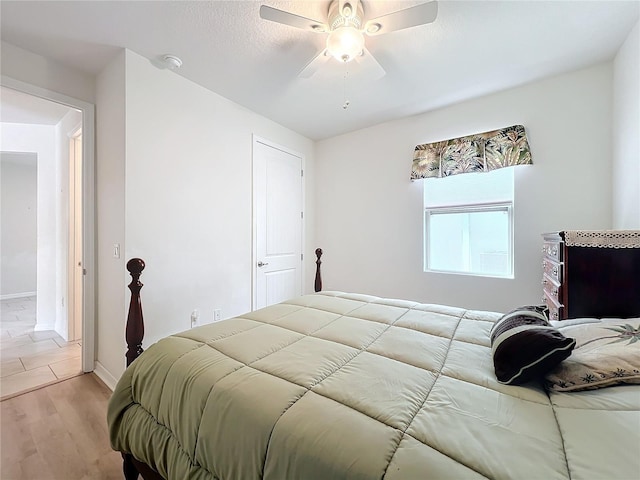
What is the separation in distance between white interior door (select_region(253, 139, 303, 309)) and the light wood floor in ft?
5.45

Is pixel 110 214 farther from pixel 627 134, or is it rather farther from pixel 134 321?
pixel 627 134

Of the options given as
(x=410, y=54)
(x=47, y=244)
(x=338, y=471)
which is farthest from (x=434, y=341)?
(x=47, y=244)

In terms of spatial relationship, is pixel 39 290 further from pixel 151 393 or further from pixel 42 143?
pixel 151 393

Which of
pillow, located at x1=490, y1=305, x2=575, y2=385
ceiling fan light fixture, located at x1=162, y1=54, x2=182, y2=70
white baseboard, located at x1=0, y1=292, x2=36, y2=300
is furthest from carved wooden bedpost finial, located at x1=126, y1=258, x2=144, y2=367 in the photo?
white baseboard, located at x1=0, y1=292, x2=36, y2=300

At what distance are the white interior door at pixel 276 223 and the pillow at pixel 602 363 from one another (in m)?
2.88

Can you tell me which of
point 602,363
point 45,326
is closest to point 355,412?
point 602,363

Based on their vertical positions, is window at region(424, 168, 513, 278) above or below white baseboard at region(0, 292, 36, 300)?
above

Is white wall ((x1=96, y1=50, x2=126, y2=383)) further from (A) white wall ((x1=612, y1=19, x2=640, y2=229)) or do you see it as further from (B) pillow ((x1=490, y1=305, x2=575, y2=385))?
(A) white wall ((x1=612, y1=19, x2=640, y2=229))

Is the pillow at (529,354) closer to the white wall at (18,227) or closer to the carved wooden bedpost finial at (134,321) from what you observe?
the carved wooden bedpost finial at (134,321)

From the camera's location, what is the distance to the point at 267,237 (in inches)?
136

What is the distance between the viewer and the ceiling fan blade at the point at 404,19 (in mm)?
1440

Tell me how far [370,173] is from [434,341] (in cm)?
278

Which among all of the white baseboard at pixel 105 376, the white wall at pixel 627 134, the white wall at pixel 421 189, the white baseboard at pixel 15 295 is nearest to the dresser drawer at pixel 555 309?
the white wall at pixel 421 189

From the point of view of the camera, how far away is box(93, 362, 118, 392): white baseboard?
2.21 m
